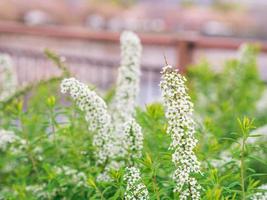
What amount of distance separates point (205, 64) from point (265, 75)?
4.13m

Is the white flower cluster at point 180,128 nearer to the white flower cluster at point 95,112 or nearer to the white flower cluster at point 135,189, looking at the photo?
the white flower cluster at point 135,189

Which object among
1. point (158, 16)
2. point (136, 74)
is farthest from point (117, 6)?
point (136, 74)

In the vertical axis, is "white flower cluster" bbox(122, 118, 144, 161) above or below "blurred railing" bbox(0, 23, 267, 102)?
below

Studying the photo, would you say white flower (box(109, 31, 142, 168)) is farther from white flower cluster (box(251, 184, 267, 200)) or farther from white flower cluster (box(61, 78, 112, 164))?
white flower cluster (box(251, 184, 267, 200))

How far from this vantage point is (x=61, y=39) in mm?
10406

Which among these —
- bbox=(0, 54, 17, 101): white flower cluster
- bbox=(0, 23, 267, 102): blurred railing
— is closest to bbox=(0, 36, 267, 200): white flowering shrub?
bbox=(0, 54, 17, 101): white flower cluster

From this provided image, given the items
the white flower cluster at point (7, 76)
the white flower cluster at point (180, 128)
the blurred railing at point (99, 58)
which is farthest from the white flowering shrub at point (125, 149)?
the blurred railing at point (99, 58)

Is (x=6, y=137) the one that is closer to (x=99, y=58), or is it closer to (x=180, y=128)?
(x=180, y=128)

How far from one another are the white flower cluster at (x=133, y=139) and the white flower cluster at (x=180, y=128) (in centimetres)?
34

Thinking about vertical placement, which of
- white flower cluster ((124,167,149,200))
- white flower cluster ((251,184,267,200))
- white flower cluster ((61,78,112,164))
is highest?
white flower cluster ((61,78,112,164))

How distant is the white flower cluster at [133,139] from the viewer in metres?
2.62

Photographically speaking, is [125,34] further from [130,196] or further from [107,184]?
[130,196]

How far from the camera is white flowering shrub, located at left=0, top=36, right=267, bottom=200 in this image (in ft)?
7.59

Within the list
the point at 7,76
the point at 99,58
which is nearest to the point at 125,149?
the point at 7,76
